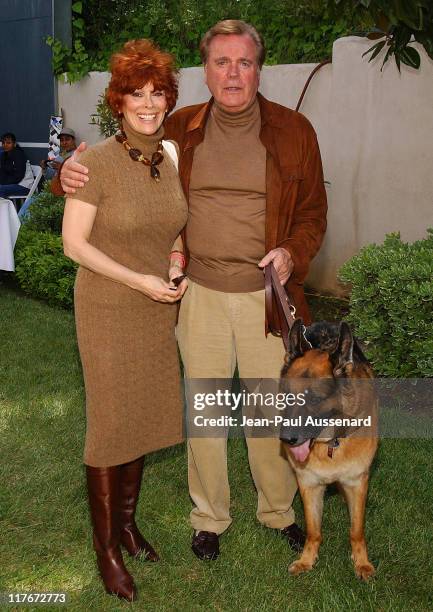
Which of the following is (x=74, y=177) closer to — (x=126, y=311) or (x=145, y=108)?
(x=145, y=108)

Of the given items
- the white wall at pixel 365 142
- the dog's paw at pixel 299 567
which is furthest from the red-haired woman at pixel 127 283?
the white wall at pixel 365 142

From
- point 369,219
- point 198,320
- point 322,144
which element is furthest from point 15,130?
point 198,320

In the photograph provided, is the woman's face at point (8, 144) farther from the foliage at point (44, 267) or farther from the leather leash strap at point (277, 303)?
the leather leash strap at point (277, 303)

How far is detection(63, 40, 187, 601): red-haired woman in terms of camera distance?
318 cm

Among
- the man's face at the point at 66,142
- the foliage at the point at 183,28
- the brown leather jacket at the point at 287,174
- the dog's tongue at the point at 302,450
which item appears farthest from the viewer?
the man's face at the point at 66,142

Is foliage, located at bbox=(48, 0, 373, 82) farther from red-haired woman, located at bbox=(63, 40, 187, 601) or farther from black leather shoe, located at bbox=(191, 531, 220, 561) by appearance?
black leather shoe, located at bbox=(191, 531, 220, 561)

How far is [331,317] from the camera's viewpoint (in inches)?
327

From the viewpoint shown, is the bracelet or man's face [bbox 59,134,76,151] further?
man's face [bbox 59,134,76,151]

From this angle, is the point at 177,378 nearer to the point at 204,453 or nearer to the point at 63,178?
the point at 204,453

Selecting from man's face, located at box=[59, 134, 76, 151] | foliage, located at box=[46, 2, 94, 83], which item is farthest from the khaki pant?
foliage, located at box=[46, 2, 94, 83]

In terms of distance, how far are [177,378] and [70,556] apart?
1.10 meters

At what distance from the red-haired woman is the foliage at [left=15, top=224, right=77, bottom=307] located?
6109mm

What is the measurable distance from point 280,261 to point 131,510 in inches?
55.3

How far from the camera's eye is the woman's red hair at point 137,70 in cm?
315
